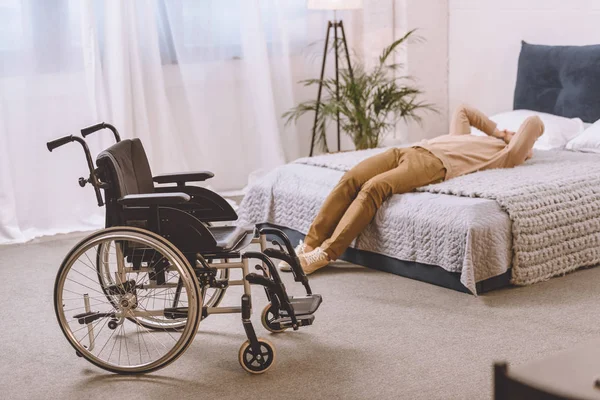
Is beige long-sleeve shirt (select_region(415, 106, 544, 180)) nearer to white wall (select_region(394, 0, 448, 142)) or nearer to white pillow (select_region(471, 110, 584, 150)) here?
white pillow (select_region(471, 110, 584, 150))

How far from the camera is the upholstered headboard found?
4262 mm

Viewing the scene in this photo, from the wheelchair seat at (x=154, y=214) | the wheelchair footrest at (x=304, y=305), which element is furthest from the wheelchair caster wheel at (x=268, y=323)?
the wheelchair seat at (x=154, y=214)

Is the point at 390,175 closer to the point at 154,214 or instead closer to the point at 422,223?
the point at 422,223

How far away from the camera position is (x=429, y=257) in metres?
3.23

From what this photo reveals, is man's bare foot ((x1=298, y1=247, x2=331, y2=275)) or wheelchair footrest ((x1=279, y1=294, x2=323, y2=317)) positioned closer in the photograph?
wheelchair footrest ((x1=279, y1=294, x2=323, y2=317))

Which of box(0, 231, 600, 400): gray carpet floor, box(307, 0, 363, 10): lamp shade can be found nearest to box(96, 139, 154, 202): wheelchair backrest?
box(0, 231, 600, 400): gray carpet floor

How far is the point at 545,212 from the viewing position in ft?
10.5

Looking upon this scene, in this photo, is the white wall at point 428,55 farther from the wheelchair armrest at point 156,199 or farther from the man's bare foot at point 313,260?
the wheelchair armrest at point 156,199

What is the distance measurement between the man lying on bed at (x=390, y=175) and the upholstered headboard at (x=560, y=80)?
0.68 metres

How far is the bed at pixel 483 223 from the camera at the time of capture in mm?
3088

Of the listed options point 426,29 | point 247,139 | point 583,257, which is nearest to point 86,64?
point 247,139

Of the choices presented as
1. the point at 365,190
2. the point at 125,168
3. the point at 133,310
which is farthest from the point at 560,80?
the point at 133,310

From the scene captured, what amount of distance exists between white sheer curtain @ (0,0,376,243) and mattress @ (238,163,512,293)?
140cm

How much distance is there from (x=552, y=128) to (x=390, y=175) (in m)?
1.22
